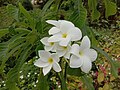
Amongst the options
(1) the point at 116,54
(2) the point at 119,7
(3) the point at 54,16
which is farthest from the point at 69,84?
(2) the point at 119,7

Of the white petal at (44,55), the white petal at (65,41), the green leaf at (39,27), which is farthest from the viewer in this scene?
the green leaf at (39,27)

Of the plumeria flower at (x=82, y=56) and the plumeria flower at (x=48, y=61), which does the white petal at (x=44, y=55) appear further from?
the plumeria flower at (x=82, y=56)

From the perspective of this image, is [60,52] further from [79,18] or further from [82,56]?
[79,18]

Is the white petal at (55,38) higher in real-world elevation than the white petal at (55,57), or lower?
higher

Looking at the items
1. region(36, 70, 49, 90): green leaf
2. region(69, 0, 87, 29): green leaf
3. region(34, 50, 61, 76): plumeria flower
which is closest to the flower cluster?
region(34, 50, 61, 76): plumeria flower

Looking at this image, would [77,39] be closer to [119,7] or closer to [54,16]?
→ [54,16]

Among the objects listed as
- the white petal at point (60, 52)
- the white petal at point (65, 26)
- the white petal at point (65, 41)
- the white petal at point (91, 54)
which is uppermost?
the white petal at point (65, 26)

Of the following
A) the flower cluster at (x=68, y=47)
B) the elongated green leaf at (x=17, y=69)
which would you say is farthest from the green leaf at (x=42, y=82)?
the flower cluster at (x=68, y=47)

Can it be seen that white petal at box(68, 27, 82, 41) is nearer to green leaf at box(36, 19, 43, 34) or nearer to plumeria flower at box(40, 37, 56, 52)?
plumeria flower at box(40, 37, 56, 52)
